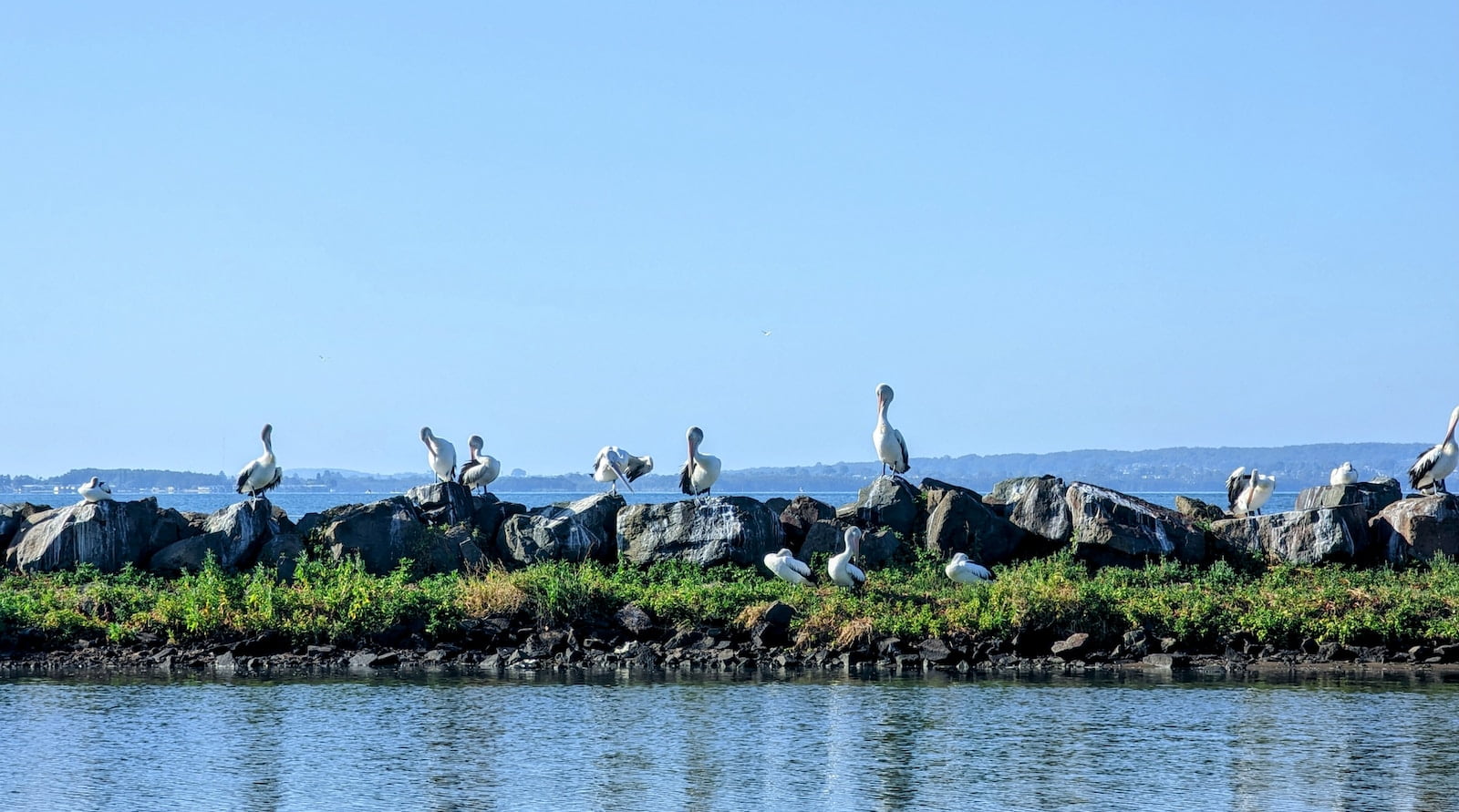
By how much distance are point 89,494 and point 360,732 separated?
10433 mm

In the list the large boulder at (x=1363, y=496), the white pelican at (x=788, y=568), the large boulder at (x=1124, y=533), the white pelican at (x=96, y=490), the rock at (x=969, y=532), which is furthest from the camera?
the white pelican at (x=96, y=490)

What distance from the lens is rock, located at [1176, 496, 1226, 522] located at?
25.3 metres

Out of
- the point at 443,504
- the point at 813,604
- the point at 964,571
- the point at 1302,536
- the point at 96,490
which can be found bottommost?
the point at 813,604

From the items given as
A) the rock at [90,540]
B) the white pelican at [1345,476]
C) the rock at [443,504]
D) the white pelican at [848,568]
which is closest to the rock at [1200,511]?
the white pelican at [1345,476]

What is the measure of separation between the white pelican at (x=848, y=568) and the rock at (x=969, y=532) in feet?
6.83

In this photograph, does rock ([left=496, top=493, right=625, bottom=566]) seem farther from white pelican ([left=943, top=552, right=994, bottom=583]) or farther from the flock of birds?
white pelican ([left=943, top=552, right=994, bottom=583])

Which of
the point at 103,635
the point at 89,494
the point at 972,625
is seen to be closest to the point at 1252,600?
the point at 972,625

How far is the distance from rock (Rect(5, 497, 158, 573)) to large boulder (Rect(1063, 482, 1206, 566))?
13.1m

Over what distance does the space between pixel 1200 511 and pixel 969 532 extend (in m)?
3.99

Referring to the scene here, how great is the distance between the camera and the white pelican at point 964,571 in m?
21.9

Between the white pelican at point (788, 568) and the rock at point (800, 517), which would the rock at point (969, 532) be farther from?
the white pelican at point (788, 568)

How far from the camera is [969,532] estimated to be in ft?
78.7

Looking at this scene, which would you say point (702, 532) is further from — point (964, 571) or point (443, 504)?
point (443, 504)

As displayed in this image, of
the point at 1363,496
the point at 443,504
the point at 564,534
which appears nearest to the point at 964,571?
the point at 564,534
